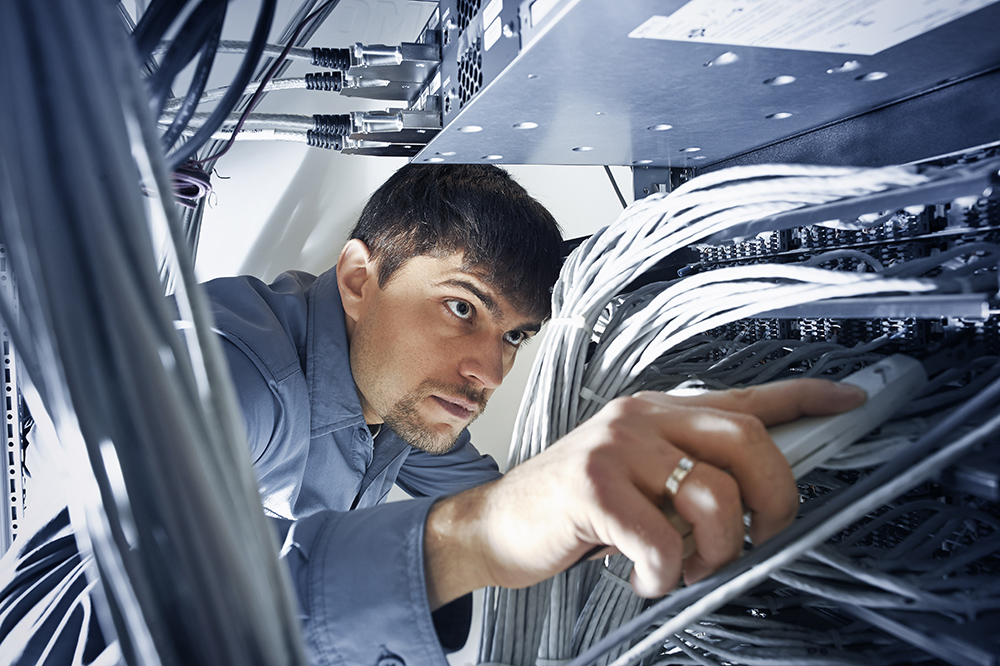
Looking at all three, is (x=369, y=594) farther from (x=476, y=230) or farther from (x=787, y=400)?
(x=476, y=230)

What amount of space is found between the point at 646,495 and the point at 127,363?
0.27m

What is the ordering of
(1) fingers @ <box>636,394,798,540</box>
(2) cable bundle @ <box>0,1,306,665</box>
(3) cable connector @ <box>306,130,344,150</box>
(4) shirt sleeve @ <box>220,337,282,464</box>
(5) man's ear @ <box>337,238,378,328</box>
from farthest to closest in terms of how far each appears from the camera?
(5) man's ear @ <box>337,238,378,328</box> < (4) shirt sleeve @ <box>220,337,282,464</box> < (3) cable connector @ <box>306,130,344,150</box> < (1) fingers @ <box>636,394,798,540</box> < (2) cable bundle @ <box>0,1,306,665</box>

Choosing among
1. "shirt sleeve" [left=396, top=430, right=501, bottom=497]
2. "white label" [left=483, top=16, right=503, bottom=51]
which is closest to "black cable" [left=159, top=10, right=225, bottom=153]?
"white label" [left=483, top=16, right=503, bottom=51]

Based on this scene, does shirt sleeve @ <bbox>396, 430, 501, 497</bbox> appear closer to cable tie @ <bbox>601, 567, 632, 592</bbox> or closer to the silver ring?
cable tie @ <bbox>601, 567, 632, 592</bbox>

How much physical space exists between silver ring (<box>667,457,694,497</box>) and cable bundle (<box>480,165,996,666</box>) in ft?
0.40

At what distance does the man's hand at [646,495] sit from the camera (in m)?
0.31

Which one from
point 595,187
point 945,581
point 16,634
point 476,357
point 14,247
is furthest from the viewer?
point 595,187

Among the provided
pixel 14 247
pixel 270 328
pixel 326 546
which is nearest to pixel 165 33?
pixel 14 247

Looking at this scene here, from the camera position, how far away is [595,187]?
1.50 m

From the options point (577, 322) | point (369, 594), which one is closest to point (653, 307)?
point (577, 322)

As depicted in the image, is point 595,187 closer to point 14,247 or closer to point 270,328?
point 270,328

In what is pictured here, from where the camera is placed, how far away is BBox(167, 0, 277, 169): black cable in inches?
15.3

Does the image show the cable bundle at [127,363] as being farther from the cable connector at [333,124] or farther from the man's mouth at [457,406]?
the man's mouth at [457,406]

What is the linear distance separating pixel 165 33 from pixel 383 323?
2.60 ft
